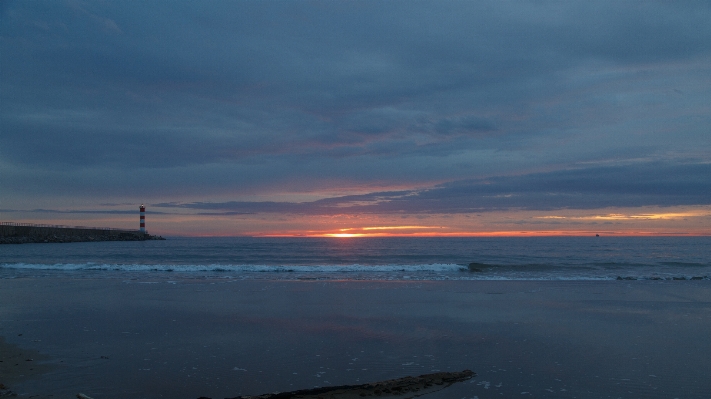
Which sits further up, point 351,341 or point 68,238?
point 68,238

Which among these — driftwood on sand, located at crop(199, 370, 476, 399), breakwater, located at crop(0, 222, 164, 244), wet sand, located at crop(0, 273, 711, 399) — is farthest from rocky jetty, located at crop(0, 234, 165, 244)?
driftwood on sand, located at crop(199, 370, 476, 399)

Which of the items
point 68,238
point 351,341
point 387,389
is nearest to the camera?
point 387,389

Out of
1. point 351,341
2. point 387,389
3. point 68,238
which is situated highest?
point 68,238

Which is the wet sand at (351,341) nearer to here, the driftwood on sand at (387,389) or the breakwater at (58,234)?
the driftwood on sand at (387,389)

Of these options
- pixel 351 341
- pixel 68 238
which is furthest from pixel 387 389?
pixel 68 238

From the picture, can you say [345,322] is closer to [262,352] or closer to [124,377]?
[262,352]

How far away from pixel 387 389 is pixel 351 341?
301cm

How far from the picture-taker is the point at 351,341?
8.62 meters

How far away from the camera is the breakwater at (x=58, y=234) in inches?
2611

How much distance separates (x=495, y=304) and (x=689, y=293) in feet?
27.1

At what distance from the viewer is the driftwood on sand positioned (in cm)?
528

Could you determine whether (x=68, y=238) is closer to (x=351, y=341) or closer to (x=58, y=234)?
(x=58, y=234)

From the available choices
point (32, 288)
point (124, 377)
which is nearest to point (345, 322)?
point (124, 377)

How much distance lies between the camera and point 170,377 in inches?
253
